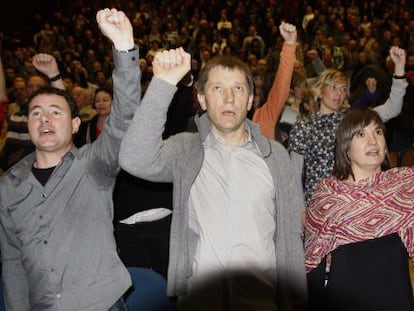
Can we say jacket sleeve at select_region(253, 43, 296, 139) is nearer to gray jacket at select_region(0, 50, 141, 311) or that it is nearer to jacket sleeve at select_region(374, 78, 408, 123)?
jacket sleeve at select_region(374, 78, 408, 123)

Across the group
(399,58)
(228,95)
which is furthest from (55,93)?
(399,58)

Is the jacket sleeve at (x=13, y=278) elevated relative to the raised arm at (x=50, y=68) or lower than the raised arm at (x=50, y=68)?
lower

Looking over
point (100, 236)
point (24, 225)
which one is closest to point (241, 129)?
point (100, 236)

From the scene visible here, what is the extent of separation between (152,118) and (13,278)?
764 millimetres

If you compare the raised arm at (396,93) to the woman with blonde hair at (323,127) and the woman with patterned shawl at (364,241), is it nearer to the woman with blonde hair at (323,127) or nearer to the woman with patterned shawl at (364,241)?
the woman with blonde hair at (323,127)

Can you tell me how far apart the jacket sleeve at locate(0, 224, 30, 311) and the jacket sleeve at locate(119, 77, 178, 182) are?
0.53 meters

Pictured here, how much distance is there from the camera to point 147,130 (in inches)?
71.1

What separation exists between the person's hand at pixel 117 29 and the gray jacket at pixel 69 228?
0.03 metres

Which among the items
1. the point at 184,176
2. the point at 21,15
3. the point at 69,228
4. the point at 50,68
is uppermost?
the point at 21,15

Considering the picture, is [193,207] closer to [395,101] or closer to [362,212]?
[362,212]

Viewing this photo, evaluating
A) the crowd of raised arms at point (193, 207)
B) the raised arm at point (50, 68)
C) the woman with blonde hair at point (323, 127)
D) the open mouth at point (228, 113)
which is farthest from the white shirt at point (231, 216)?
the raised arm at point (50, 68)

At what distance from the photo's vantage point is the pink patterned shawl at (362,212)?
2.21m

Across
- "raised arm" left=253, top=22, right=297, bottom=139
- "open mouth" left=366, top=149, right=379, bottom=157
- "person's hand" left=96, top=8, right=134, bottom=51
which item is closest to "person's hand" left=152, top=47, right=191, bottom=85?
"person's hand" left=96, top=8, right=134, bottom=51

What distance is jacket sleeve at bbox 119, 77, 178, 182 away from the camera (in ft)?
5.92
